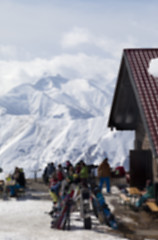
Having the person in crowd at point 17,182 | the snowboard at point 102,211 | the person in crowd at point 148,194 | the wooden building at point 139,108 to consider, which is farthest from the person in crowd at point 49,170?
the snowboard at point 102,211

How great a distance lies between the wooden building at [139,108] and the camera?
12.6 meters

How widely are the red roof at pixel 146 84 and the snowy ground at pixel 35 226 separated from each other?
306cm

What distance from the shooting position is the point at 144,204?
15586 mm

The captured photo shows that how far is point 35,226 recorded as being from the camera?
12906 millimetres

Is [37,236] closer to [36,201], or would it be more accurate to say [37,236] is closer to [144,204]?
[144,204]

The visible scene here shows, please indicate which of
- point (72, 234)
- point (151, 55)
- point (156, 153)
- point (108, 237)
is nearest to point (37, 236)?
point (72, 234)

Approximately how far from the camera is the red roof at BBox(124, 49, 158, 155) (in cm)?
1232

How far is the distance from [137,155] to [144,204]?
107 inches

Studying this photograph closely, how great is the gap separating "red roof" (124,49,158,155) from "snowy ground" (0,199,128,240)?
3.06 meters

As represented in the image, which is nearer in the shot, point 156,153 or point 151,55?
point 156,153

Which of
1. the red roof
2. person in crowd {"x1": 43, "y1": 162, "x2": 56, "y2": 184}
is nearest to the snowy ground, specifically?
the red roof

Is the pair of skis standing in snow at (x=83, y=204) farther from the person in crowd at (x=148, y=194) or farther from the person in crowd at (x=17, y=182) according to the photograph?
the person in crowd at (x=17, y=182)

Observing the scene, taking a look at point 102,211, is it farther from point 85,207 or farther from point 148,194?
point 148,194

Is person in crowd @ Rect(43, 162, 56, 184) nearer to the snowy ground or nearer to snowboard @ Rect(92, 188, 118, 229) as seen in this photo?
the snowy ground
